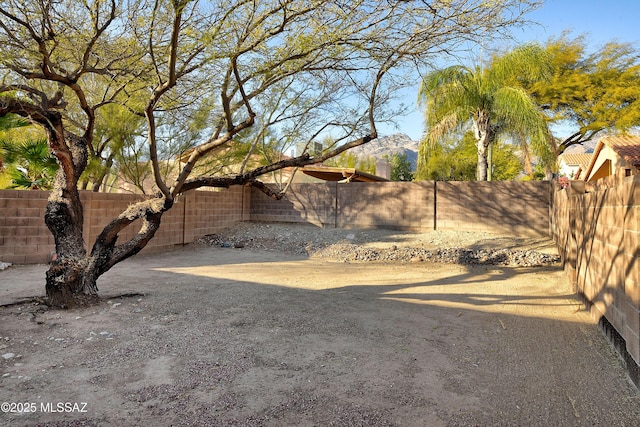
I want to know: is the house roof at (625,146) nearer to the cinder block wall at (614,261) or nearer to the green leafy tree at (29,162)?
the cinder block wall at (614,261)

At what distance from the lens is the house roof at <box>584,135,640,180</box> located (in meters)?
14.0

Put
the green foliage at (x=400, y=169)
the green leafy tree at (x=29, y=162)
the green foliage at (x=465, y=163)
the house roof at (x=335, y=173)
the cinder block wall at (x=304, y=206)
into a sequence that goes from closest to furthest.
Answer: the green leafy tree at (x=29, y=162)
the cinder block wall at (x=304, y=206)
the house roof at (x=335, y=173)
the green foliage at (x=465, y=163)
the green foliage at (x=400, y=169)

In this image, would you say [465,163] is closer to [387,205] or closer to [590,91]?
[590,91]

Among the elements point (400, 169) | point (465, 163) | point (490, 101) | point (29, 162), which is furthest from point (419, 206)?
point (400, 169)

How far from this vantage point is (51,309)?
5000mm

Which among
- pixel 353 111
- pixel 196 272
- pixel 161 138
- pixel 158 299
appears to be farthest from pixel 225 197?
pixel 158 299

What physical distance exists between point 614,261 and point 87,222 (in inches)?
387

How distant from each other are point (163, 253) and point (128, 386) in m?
9.12

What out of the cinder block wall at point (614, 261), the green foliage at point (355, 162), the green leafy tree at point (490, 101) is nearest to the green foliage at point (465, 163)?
the green foliage at point (355, 162)

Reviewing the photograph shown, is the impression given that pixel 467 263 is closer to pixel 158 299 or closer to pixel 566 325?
pixel 566 325

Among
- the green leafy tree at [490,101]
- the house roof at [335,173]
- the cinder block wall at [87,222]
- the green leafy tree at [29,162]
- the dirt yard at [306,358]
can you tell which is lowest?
the dirt yard at [306,358]

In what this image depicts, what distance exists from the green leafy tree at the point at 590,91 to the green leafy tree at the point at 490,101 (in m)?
4.13

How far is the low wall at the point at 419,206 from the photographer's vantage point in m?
13.1

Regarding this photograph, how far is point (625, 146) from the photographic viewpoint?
16.0m
